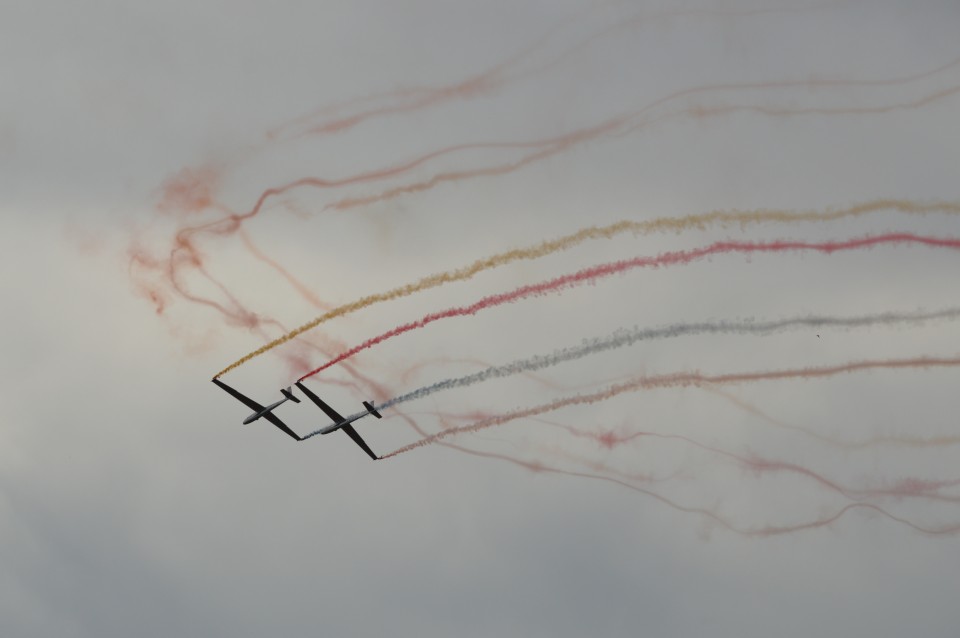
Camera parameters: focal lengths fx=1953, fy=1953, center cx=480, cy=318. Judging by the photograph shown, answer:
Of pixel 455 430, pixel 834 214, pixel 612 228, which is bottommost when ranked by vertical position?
pixel 455 430

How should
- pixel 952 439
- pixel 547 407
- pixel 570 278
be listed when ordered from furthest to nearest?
pixel 952 439 → pixel 547 407 → pixel 570 278

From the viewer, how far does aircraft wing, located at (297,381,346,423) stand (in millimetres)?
58334

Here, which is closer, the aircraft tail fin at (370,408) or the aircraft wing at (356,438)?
the aircraft tail fin at (370,408)

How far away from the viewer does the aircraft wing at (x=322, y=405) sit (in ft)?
191

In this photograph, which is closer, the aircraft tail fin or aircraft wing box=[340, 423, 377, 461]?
the aircraft tail fin

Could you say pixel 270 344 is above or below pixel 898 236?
below

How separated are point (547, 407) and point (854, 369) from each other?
31.4 ft

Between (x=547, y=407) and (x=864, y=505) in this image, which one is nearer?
(x=547, y=407)

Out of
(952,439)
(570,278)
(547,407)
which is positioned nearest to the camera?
(570,278)

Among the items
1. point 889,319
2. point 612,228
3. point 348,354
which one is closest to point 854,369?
point 889,319

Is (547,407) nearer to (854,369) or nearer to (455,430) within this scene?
(455,430)

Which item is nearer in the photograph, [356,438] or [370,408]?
[370,408]

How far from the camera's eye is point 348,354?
193 ft

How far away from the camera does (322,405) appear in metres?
58.8
